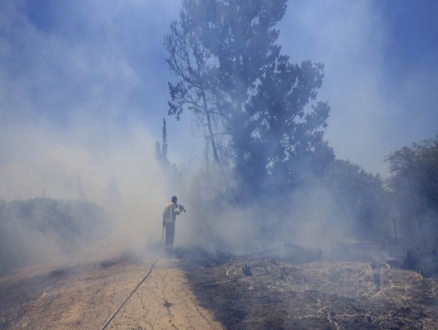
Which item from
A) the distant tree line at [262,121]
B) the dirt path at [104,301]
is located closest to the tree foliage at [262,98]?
the distant tree line at [262,121]

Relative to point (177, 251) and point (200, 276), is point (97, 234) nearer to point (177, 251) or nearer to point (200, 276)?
point (177, 251)

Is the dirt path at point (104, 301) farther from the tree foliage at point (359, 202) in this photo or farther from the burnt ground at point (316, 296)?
the tree foliage at point (359, 202)

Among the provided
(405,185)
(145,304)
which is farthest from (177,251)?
(405,185)

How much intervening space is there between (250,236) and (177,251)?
689cm

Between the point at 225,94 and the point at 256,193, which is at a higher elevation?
the point at 225,94

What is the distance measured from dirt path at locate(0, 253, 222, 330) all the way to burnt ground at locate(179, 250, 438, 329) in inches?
22.7

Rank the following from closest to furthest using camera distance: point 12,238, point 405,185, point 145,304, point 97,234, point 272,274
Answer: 1. point 145,304
2. point 272,274
3. point 12,238
4. point 405,185
5. point 97,234

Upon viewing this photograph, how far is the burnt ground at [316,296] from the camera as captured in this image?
20.5 ft

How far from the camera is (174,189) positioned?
35219 millimetres

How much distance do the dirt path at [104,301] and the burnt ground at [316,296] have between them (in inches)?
22.7

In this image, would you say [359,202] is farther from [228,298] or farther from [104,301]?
[104,301]

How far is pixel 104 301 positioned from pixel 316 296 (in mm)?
5055

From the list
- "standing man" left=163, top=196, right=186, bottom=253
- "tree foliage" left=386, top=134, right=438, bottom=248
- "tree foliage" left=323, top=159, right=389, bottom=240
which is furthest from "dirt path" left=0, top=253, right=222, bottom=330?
"tree foliage" left=323, top=159, right=389, bottom=240

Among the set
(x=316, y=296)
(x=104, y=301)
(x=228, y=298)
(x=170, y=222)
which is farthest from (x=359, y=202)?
(x=104, y=301)
